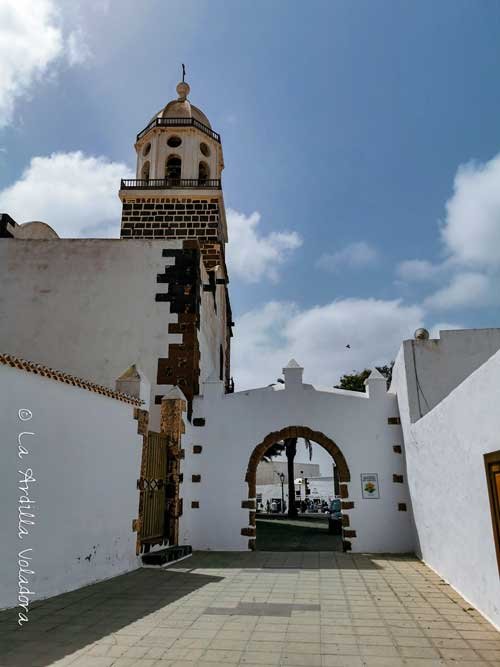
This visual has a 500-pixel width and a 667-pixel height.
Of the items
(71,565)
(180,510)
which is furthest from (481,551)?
(180,510)

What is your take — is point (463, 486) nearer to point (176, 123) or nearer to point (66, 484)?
point (66, 484)

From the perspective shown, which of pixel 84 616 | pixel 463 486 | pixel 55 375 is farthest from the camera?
pixel 55 375

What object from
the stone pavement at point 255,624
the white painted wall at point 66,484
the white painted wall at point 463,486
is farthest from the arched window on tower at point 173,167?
the stone pavement at point 255,624

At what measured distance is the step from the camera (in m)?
8.16

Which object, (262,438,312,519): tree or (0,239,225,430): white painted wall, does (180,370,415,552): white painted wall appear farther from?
(262,438,312,519): tree

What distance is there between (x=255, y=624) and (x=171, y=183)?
14.1 metres

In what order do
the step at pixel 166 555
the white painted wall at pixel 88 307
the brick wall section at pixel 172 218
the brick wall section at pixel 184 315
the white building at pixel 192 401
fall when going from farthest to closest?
the brick wall section at pixel 172 218 < the white painted wall at pixel 88 307 < the brick wall section at pixel 184 315 < the white building at pixel 192 401 < the step at pixel 166 555

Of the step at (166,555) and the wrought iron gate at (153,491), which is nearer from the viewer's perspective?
the step at (166,555)

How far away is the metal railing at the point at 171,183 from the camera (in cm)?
1596

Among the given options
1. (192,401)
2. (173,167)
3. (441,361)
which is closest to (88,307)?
(192,401)

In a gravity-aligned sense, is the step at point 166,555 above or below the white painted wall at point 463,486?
below

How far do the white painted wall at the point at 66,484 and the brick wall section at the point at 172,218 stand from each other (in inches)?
349

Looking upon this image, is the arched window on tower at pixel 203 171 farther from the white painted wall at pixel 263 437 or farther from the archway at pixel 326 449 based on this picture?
the archway at pixel 326 449

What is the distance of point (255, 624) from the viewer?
482cm
